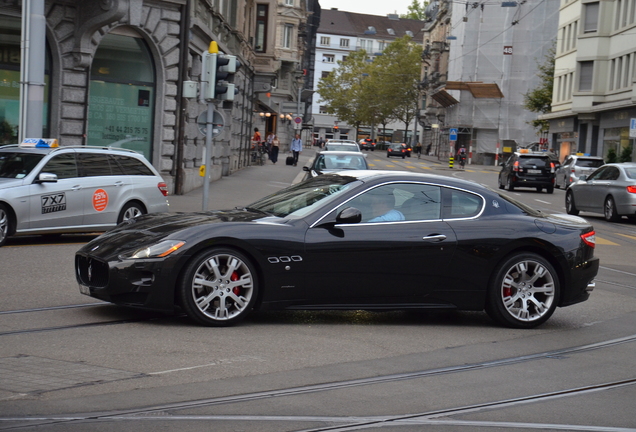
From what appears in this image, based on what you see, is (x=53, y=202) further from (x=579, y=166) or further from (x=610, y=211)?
(x=579, y=166)

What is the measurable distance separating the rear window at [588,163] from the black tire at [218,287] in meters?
33.8

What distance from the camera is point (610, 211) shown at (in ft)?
80.2

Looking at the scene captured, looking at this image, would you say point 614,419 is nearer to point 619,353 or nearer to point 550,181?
point 619,353

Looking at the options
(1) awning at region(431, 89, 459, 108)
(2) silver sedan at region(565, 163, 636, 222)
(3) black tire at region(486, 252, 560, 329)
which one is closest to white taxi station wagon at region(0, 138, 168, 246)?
(3) black tire at region(486, 252, 560, 329)

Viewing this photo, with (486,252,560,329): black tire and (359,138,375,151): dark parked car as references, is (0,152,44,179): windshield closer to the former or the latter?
(486,252,560,329): black tire

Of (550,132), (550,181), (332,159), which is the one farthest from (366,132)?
(332,159)

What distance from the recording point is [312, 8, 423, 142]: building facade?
495 feet

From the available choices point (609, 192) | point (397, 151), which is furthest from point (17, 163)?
point (397, 151)

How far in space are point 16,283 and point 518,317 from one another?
202 inches

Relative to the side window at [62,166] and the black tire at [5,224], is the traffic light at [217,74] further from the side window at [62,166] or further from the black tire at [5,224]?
the black tire at [5,224]

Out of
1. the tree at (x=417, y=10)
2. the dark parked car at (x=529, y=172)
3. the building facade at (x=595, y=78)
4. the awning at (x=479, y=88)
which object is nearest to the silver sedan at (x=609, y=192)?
the dark parked car at (x=529, y=172)

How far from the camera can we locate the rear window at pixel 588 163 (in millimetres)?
39375

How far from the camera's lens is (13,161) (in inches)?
538

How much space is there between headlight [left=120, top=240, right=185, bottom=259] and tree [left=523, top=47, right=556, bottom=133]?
6518 cm
